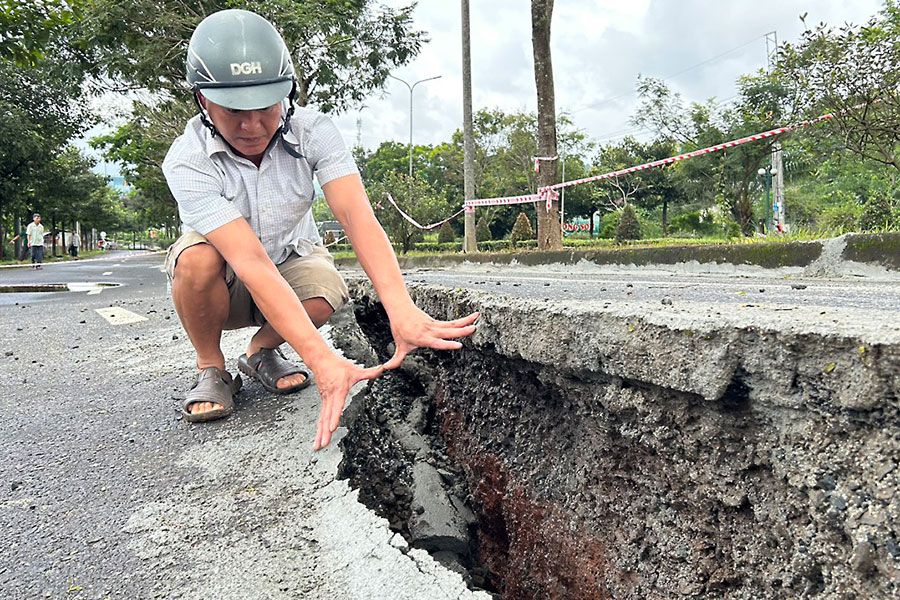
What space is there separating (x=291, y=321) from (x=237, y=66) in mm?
714

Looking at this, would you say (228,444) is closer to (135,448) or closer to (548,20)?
(135,448)

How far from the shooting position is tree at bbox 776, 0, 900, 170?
559 cm

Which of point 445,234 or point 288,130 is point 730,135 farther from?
point 288,130

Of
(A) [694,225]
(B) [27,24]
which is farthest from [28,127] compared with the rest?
(A) [694,225]

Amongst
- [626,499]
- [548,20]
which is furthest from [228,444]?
[548,20]

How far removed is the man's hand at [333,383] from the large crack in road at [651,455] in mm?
225

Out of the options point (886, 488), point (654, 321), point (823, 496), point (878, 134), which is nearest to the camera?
point (886, 488)

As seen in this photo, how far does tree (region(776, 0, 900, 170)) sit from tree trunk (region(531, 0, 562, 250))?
3.77 m

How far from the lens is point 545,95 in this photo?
9625mm

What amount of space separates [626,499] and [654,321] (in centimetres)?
52

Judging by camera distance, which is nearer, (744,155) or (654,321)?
(654,321)

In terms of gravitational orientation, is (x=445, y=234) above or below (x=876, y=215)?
above

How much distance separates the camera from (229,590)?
129 centimetres

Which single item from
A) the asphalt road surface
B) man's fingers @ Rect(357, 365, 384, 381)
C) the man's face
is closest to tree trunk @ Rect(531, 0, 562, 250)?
the asphalt road surface
